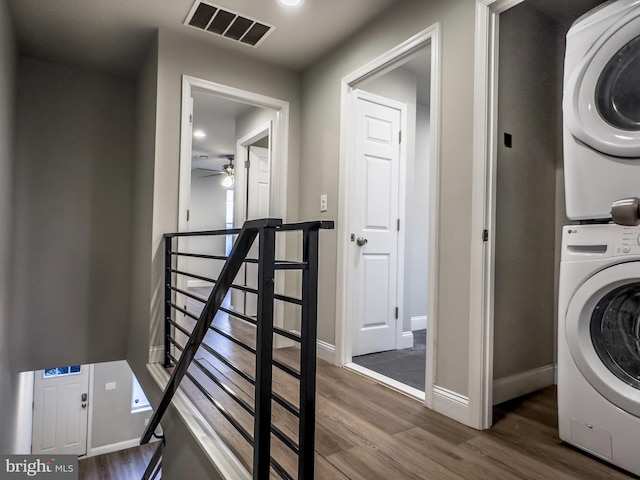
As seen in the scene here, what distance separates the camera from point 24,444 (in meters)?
4.40

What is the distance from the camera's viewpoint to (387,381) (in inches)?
91.7

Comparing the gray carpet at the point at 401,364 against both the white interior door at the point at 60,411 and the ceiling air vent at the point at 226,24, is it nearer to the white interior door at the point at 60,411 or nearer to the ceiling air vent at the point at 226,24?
the ceiling air vent at the point at 226,24

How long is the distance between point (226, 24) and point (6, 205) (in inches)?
80.2

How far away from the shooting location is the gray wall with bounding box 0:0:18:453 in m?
2.43

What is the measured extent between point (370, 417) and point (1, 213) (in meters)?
2.73

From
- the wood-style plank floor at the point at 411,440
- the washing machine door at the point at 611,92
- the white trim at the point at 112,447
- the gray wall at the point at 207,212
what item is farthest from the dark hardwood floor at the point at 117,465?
the washing machine door at the point at 611,92

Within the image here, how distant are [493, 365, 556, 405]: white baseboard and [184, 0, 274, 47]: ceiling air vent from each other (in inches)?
105

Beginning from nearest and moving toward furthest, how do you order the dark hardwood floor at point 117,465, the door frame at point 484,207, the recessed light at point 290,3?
the door frame at point 484,207 → the recessed light at point 290,3 → the dark hardwood floor at point 117,465

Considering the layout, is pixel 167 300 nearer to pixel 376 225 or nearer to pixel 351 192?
pixel 351 192

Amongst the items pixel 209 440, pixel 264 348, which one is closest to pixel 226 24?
pixel 264 348

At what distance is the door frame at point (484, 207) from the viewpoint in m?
1.77

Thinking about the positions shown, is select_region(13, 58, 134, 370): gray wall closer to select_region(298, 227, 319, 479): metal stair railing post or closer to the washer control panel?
select_region(298, 227, 319, 479): metal stair railing post

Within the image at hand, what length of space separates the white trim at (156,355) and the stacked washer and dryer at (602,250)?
246 cm

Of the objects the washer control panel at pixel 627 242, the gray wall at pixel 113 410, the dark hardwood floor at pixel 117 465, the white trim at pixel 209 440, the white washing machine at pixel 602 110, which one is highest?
the white washing machine at pixel 602 110
